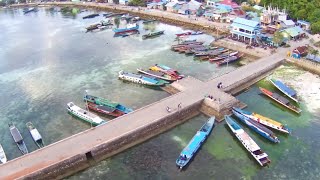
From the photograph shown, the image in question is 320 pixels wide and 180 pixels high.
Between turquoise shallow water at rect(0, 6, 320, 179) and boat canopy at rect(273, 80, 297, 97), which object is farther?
boat canopy at rect(273, 80, 297, 97)

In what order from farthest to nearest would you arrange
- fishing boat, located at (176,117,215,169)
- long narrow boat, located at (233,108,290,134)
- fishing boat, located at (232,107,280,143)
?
long narrow boat, located at (233,108,290,134)
fishing boat, located at (232,107,280,143)
fishing boat, located at (176,117,215,169)

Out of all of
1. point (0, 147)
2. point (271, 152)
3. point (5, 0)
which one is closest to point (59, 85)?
point (0, 147)

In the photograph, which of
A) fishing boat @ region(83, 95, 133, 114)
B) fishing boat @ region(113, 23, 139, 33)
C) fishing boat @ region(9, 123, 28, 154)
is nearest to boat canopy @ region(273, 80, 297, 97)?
fishing boat @ region(83, 95, 133, 114)

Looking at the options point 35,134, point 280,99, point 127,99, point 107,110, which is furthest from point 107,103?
point 280,99

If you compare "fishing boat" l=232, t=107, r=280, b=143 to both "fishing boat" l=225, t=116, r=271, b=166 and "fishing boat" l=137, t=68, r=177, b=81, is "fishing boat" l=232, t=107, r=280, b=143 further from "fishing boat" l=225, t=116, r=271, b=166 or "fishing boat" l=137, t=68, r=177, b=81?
"fishing boat" l=137, t=68, r=177, b=81

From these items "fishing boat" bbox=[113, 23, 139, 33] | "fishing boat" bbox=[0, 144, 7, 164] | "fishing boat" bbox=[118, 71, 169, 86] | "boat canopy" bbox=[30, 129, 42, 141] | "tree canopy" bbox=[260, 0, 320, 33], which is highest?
"tree canopy" bbox=[260, 0, 320, 33]

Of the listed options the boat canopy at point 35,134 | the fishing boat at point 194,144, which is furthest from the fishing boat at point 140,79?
the boat canopy at point 35,134

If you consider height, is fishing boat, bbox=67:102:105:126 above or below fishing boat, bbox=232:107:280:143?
above
